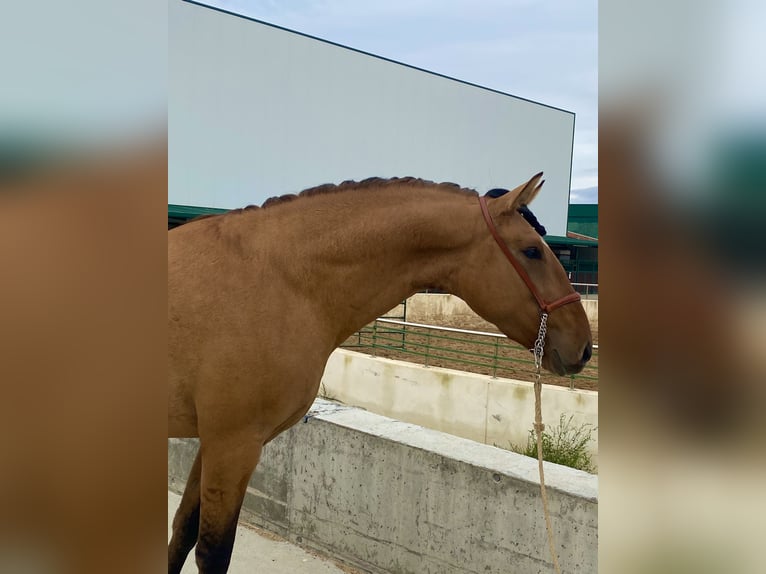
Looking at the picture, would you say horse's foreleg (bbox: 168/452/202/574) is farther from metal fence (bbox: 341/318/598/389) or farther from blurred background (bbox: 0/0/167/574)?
metal fence (bbox: 341/318/598/389)

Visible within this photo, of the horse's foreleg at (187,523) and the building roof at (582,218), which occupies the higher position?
the building roof at (582,218)

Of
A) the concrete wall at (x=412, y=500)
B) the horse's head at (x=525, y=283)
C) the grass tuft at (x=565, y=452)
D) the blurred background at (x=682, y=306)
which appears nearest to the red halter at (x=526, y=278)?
the horse's head at (x=525, y=283)

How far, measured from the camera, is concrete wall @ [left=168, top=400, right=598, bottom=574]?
2.60m

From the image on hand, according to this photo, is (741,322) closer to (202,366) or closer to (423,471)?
(202,366)

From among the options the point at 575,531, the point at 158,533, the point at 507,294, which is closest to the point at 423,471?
the point at 575,531

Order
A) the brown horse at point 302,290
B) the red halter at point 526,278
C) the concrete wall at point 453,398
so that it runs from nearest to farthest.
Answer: the brown horse at point 302,290 → the red halter at point 526,278 → the concrete wall at point 453,398

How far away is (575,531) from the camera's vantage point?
2480mm

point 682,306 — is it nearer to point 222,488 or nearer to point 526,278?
point 526,278

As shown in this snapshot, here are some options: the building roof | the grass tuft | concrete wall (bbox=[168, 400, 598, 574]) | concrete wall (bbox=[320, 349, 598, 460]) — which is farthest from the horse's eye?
the building roof

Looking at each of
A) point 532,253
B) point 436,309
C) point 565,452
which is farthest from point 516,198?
point 436,309

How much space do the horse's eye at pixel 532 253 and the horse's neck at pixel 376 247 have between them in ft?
0.71

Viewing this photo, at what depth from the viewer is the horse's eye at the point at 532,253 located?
2127 millimetres

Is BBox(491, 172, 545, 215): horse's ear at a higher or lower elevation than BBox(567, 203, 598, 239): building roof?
lower

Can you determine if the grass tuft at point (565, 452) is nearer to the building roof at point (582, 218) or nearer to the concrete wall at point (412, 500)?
the concrete wall at point (412, 500)
